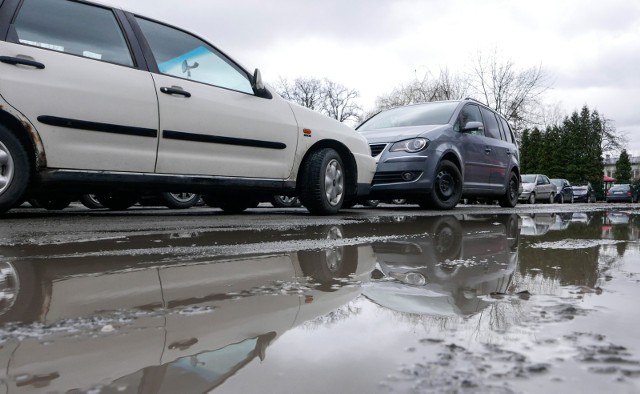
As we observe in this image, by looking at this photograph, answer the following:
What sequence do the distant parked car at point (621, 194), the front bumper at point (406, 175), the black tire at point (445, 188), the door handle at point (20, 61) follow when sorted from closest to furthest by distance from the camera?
the door handle at point (20, 61)
the front bumper at point (406, 175)
the black tire at point (445, 188)
the distant parked car at point (621, 194)

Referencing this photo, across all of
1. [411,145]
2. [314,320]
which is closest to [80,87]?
[314,320]

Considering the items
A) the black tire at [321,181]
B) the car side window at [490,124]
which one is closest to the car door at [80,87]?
the black tire at [321,181]

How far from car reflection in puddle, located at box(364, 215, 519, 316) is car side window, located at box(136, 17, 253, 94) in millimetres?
2403

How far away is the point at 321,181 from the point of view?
507cm

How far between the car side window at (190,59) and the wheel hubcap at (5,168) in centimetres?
128

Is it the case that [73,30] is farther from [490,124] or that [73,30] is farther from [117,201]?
[490,124]

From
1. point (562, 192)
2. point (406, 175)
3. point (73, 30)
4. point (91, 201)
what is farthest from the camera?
point (562, 192)

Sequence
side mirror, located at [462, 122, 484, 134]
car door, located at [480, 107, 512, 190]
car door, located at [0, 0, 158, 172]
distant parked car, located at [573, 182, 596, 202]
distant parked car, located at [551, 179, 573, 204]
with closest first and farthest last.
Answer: car door, located at [0, 0, 158, 172] → side mirror, located at [462, 122, 484, 134] → car door, located at [480, 107, 512, 190] → distant parked car, located at [551, 179, 573, 204] → distant parked car, located at [573, 182, 596, 202]

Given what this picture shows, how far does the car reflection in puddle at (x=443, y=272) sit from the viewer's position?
4.74 feet

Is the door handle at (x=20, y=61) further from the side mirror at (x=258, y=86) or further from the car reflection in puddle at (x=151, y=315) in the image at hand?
the car reflection in puddle at (x=151, y=315)

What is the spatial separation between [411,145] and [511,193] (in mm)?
3327

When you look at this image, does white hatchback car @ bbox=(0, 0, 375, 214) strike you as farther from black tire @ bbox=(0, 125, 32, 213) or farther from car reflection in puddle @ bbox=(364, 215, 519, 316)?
car reflection in puddle @ bbox=(364, 215, 519, 316)

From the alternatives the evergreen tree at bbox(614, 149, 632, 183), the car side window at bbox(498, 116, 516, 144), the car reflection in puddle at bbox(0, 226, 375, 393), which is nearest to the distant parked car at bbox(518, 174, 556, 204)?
the car side window at bbox(498, 116, 516, 144)

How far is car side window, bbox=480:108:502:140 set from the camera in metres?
8.41
